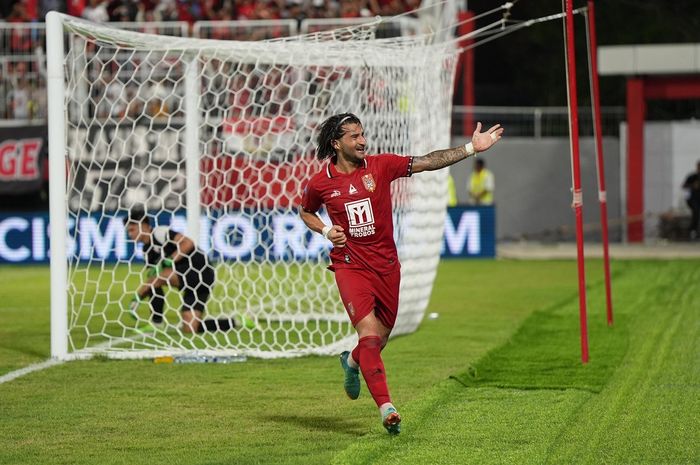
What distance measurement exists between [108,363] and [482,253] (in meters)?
13.6

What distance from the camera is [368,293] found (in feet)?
25.6

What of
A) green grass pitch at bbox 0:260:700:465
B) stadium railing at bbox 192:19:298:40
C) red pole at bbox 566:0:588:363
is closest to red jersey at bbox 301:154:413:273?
green grass pitch at bbox 0:260:700:465

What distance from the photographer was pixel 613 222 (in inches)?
1078

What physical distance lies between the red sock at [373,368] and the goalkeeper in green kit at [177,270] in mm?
5407

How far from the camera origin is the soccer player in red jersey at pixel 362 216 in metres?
7.80

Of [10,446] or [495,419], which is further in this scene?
[495,419]

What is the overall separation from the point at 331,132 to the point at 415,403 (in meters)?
2.10

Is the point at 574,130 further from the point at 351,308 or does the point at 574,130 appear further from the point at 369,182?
the point at 351,308

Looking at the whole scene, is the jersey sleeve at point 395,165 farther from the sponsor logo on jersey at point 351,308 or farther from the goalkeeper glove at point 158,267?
the goalkeeper glove at point 158,267

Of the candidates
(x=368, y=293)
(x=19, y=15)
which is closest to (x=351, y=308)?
(x=368, y=293)

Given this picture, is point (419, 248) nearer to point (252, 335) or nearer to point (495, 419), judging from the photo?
point (252, 335)

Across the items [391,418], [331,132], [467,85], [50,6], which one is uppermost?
[50,6]

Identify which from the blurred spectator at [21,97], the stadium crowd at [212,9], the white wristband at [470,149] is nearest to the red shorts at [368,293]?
the white wristband at [470,149]

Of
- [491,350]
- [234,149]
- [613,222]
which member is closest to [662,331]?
[491,350]
